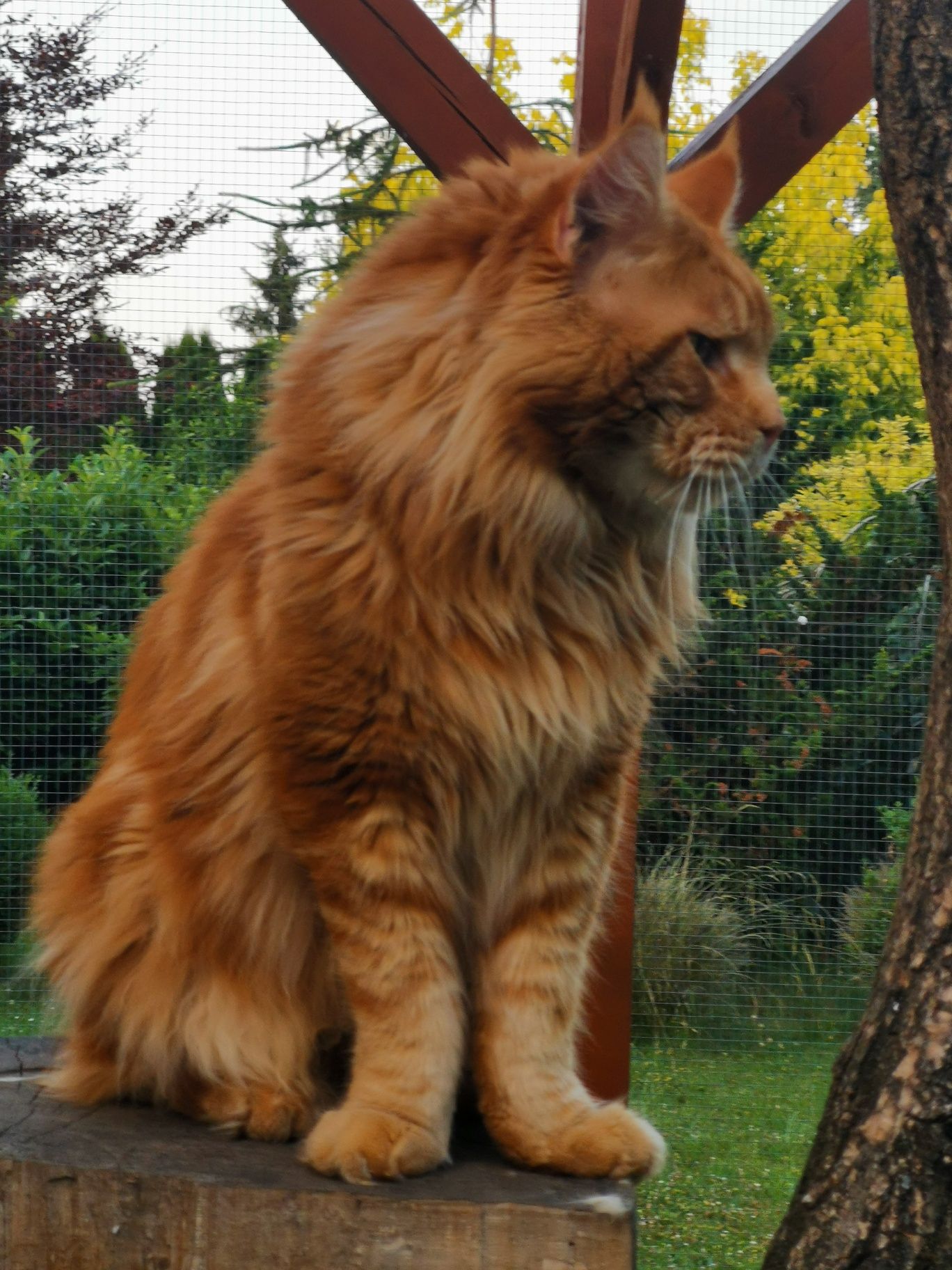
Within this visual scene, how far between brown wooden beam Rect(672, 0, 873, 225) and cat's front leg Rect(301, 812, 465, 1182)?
146 centimetres

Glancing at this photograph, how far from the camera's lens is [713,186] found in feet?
5.34

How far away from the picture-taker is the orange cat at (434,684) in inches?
55.7

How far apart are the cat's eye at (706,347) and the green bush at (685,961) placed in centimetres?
264

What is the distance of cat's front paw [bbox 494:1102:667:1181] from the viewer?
1.42 m

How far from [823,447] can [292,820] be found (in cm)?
311

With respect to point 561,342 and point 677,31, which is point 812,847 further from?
point 561,342

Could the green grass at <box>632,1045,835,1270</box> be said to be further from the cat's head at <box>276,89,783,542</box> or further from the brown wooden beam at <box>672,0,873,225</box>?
the brown wooden beam at <box>672,0,873,225</box>

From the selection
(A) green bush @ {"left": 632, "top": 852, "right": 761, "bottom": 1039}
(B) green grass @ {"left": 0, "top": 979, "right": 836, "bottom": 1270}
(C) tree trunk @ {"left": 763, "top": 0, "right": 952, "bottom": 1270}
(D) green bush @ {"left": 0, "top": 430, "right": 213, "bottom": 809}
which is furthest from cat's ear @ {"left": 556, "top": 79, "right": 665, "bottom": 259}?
(A) green bush @ {"left": 632, "top": 852, "right": 761, "bottom": 1039}

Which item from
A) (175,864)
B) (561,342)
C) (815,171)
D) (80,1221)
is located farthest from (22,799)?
(815,171)

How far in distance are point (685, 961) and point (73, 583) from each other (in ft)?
6.81

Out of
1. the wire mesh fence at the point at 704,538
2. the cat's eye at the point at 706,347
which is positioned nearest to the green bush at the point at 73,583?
the wire mesh fence at the point at 704,538

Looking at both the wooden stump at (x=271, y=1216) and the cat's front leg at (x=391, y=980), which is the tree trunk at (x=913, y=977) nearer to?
the wooden stump at (x=271, y=1216)

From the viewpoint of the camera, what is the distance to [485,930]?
1.58 m

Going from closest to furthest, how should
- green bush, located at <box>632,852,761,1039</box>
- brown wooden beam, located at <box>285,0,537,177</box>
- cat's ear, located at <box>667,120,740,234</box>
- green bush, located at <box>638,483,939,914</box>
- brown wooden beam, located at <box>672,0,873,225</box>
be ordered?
cat's ear, located at <box>667,120,740,234</box>
brown wooden beam, located at <box>285,0,537,177</box>
brown wooden beam, located at <box>672,0,873,225</box>
green bush, located at <box>632,852,761,1039</box>
green bush, located at <box>638,483,939,914</box>
